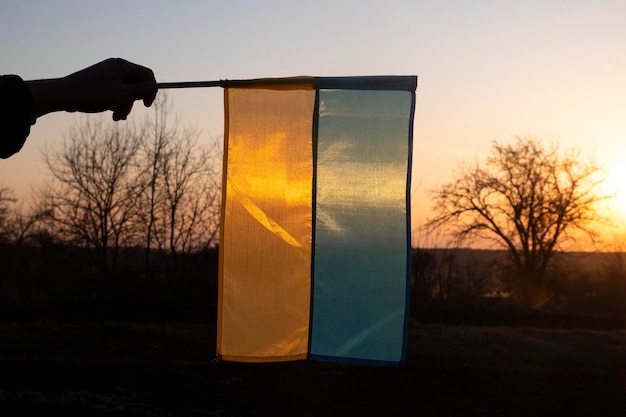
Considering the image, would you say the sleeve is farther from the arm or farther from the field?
the field

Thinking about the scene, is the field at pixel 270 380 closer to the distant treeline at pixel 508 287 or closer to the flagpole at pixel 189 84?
the flagpole at pixel 189 84

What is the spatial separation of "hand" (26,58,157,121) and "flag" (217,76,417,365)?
1636 millimetres

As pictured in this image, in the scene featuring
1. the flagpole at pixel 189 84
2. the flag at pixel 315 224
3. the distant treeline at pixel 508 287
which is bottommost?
the distant treeline at pixel 508 287

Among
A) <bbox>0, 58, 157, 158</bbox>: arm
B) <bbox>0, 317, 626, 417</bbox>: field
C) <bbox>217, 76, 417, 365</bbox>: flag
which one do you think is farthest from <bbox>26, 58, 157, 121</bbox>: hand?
<bbox>0, 317, 626, 417</bbox>: field

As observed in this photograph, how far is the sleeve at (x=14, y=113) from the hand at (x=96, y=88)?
0.03 meters

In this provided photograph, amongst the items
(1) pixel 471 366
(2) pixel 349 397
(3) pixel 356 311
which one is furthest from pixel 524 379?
(3) pixel 356 311

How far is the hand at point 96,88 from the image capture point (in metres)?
1.10

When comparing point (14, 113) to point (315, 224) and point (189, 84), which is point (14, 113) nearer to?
point (189, 84)

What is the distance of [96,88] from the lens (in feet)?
4.17

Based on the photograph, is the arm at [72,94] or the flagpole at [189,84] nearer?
the arm at [72,94]

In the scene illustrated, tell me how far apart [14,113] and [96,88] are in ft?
0.95

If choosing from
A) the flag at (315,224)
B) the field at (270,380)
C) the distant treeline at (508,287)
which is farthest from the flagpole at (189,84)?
the distant treeline at (508,287)

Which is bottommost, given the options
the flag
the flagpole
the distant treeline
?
the distant treeline

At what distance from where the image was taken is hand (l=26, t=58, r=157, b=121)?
3.61ft
